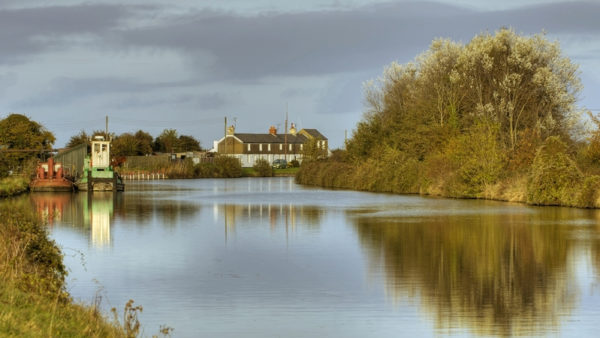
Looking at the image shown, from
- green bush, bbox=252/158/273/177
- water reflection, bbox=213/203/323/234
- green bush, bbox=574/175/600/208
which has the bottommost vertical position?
water reflection, bbox=213/203/323/234

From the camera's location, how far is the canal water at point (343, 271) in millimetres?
11430

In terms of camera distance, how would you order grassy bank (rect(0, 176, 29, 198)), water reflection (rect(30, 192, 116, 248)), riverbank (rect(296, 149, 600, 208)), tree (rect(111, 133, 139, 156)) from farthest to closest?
tree (rect(111, 133, 139, 156)), grassy bank (rect(0, 176, 29, 198)), riverbank (rect(296, 149, 600, 208)), water reflection (rect(30, 192, 116, 248))

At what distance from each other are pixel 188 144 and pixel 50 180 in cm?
7459

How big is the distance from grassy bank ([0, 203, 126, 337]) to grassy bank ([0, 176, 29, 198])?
99.7 feet

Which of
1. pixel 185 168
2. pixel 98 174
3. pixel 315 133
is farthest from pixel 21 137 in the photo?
pixel 315 133

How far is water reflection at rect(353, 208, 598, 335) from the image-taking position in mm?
11820

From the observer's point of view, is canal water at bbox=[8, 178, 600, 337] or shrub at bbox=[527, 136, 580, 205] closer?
canal water at bbox=[8, 178, 600, 337]

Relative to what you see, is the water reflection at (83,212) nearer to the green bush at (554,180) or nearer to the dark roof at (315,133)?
the green bush at (554,180)

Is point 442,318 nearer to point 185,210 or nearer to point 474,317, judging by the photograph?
point 474,317

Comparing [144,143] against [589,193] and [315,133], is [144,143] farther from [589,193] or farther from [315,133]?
[589,193]

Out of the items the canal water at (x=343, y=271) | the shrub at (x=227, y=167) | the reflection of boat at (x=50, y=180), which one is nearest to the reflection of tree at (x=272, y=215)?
the canal water at (x=343, y=271)

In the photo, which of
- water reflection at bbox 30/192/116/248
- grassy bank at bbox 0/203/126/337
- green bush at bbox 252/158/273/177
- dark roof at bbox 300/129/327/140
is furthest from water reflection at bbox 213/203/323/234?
dark roof at bbox 300/129/327/140

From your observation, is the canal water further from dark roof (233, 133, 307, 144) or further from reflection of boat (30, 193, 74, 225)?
dark roof (233, 133, 307, 144)

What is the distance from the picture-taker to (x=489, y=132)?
43.8m
